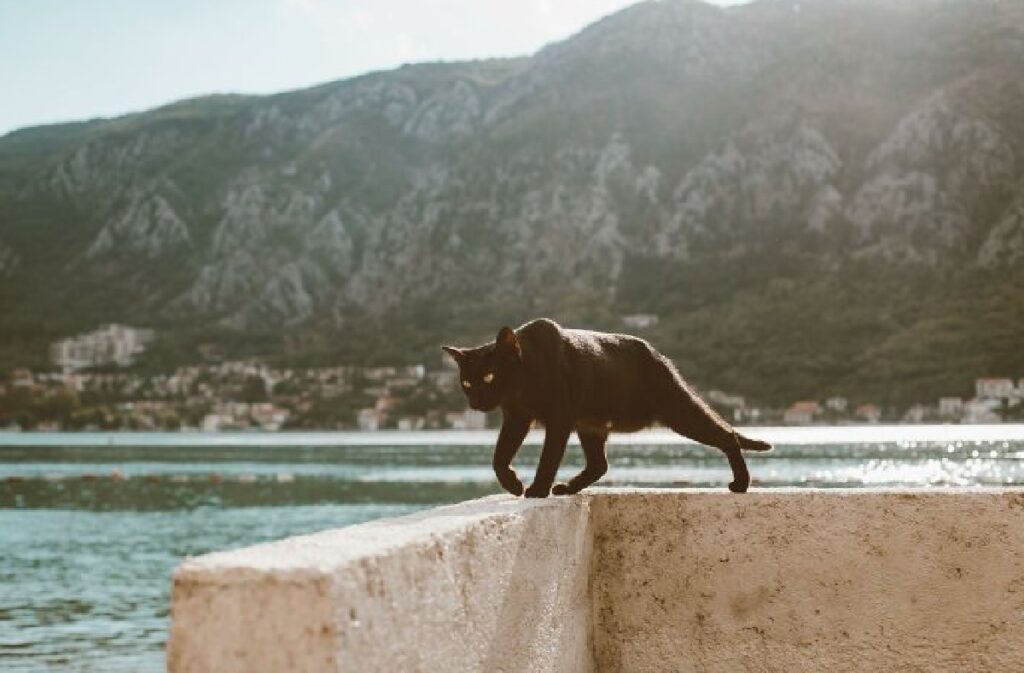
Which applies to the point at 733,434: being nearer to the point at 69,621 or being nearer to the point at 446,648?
the point at 446,648

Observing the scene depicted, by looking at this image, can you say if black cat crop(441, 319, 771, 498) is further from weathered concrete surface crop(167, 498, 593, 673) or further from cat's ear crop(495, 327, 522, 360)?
weathered concrete surface crop(167, 498, 593, 673)

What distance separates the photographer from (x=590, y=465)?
4695 mm

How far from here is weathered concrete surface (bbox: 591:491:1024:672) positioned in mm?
4277

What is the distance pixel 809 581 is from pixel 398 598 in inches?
82.4

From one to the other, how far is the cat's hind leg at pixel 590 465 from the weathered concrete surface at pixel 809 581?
10cm

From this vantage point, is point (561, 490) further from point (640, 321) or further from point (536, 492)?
point (640, 321)

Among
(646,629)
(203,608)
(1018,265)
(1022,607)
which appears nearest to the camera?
(203,608)

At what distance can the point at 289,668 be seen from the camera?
225cm

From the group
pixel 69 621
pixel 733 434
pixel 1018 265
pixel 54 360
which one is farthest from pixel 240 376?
pixel 733 434

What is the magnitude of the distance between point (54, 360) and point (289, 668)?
185 metres

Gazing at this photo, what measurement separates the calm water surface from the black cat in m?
0.36

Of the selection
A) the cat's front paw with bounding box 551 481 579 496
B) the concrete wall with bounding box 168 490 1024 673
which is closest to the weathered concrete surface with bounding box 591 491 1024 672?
the concrete wall with bounding box 168 490 1024 673

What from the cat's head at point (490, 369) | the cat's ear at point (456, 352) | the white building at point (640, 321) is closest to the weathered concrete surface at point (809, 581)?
the cat's head at point (490, 369)

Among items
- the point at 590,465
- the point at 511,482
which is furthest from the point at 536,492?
the point at 590,465
